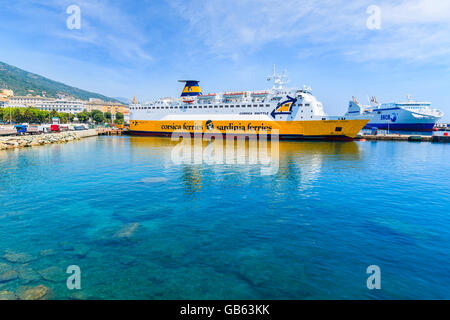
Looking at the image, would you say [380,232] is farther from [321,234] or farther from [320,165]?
[320,165]

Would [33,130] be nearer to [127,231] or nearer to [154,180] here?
[154,180]

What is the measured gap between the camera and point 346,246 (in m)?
6.99

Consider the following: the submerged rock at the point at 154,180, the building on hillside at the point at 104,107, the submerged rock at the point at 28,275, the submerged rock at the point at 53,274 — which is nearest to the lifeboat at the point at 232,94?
the submerged rock at the point at 154,180

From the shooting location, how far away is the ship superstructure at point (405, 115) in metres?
67.2

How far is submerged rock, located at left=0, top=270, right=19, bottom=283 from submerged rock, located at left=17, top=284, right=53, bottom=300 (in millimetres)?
593

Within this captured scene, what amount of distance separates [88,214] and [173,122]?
141ft

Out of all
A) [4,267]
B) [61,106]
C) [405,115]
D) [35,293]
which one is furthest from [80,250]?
[61,106]

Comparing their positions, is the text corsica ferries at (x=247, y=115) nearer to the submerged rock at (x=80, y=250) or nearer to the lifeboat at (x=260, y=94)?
the lifeboat at (x=260, y=94)

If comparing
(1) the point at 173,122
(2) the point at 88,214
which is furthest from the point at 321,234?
(1) the point at 173,122

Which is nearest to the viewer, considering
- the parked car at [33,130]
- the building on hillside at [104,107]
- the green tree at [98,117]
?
the parked car at [33,130]

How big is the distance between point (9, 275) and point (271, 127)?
131 ft

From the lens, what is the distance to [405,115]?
68312 mm

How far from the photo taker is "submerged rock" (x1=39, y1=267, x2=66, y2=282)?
5.39 m

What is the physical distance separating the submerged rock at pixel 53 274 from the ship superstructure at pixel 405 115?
A: 71535 mm
